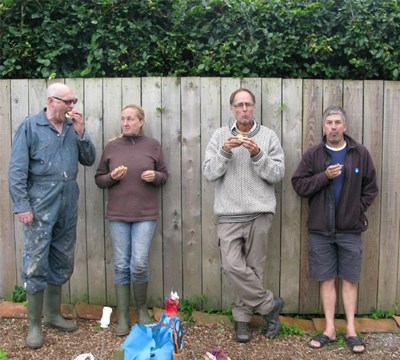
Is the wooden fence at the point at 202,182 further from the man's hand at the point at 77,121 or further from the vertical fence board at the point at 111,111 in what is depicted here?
the man's hand at the point at 77,121

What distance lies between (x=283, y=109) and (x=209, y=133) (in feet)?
2.18

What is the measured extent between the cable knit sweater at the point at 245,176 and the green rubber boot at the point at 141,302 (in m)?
0.89

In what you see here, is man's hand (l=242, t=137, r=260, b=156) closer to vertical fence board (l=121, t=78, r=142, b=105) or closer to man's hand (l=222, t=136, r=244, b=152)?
man's hand (l=222, t=136, r=244, b=152)

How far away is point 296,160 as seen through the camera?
4.62 metres

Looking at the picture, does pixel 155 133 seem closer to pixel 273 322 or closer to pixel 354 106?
pixel 354 106

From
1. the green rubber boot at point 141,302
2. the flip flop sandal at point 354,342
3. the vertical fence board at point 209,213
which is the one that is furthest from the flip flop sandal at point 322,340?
the green rubber boot at point 141,302

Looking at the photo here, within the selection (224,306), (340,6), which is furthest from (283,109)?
(224,306)

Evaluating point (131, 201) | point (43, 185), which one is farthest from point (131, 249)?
point (43, 185)

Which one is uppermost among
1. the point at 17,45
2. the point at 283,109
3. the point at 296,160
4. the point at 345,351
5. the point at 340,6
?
the point at 340,6

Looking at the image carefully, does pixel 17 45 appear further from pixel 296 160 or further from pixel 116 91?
pixel 296 160

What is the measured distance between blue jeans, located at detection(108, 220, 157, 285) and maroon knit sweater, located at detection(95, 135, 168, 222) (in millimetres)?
80

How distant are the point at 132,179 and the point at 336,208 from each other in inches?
65.1

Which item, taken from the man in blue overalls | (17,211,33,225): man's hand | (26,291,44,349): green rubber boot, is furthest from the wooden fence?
(17,211,33,225): man's hand

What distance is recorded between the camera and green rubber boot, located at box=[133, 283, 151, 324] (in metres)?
4.44
